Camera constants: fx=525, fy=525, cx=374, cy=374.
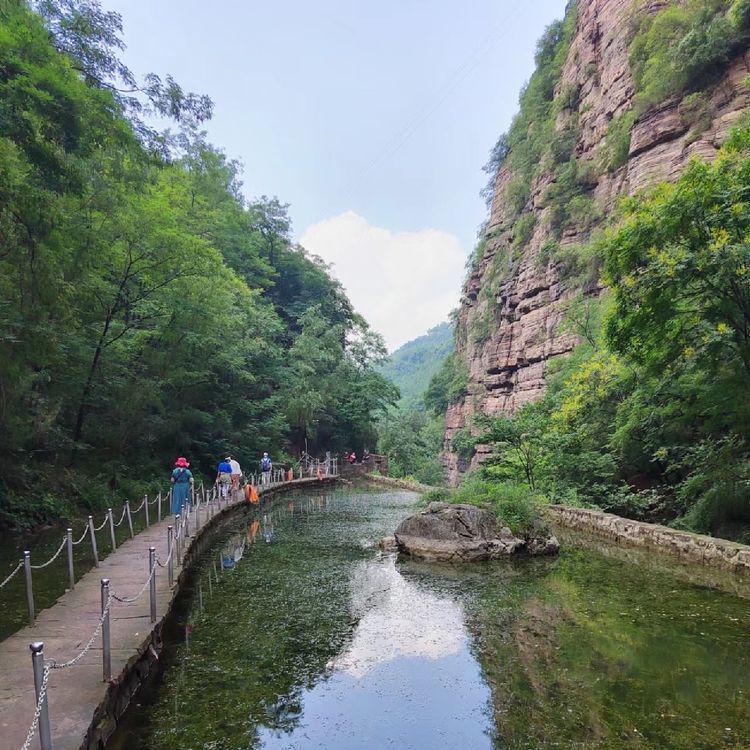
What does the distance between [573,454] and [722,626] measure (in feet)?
32.9

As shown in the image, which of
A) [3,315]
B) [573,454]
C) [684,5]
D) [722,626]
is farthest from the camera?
[684,5]

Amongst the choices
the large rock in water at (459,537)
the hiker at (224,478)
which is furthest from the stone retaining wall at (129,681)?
the hiker at (224,478)

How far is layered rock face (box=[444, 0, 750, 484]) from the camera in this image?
22781mm

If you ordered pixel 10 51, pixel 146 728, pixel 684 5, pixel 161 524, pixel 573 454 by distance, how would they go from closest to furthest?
pixel 146 728
pixel 10 51
pixel 161 524
pixel 573 454
pixel 684 5

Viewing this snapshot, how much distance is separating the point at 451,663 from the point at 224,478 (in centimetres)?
1561

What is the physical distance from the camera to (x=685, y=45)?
22922mm

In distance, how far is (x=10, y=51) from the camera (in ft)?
30.7

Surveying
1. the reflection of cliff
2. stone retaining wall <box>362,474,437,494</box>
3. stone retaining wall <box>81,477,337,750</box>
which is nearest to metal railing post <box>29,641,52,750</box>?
stone retaining wall <box>81,477,337,750</box>

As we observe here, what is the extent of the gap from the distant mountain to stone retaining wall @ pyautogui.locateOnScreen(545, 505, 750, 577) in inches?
3420

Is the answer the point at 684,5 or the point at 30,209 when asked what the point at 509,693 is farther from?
the point at 684,5

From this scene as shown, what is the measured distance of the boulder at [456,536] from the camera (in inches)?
437

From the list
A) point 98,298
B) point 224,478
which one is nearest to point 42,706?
point 98,298

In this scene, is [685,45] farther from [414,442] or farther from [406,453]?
[414,442]

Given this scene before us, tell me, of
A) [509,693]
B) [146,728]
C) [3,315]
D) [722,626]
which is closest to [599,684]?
[509,693]
